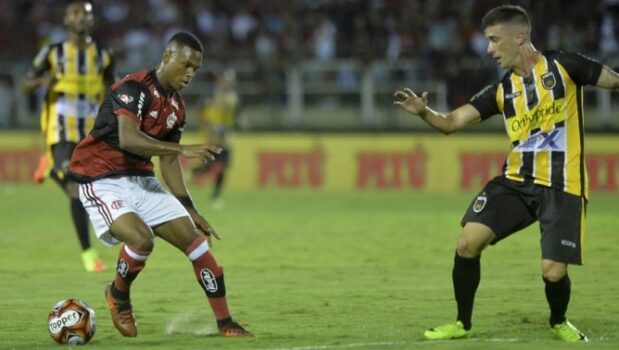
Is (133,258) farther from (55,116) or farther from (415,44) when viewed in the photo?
(415,44)

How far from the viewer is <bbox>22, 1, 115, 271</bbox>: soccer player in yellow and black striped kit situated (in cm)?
1252

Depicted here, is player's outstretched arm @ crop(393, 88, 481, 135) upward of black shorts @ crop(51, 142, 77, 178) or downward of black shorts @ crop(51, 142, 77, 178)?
upward

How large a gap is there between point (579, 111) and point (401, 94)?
3.86 feet

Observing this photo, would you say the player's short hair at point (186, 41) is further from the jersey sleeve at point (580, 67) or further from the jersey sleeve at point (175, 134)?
the jersey sleeve at point (580, 67)

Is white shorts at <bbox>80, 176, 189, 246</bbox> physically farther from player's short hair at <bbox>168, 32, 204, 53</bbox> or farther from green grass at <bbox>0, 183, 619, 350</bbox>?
player's short hair at <bbox>168, 32, 204, 53</bbox>

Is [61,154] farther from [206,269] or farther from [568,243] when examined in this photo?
[568,243]

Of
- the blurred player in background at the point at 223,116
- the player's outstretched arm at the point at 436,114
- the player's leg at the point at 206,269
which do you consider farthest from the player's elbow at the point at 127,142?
the blurred player in background at the point at 223,116

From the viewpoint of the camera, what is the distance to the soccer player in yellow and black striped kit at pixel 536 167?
752 cm

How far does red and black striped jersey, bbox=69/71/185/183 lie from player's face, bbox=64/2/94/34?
14.3 feet

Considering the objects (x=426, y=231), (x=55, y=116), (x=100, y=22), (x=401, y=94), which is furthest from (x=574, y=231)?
(x=100, y=22)

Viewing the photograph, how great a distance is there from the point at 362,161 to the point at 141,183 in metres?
14.7

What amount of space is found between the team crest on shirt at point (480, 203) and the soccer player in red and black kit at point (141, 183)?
1.77 m

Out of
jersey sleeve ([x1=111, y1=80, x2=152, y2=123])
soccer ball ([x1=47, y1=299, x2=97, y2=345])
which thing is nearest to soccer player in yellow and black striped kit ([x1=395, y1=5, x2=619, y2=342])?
jersey sleeve ([x1=111, y1=80, x2=152, y2=123])

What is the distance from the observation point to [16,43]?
26156 millimetres
